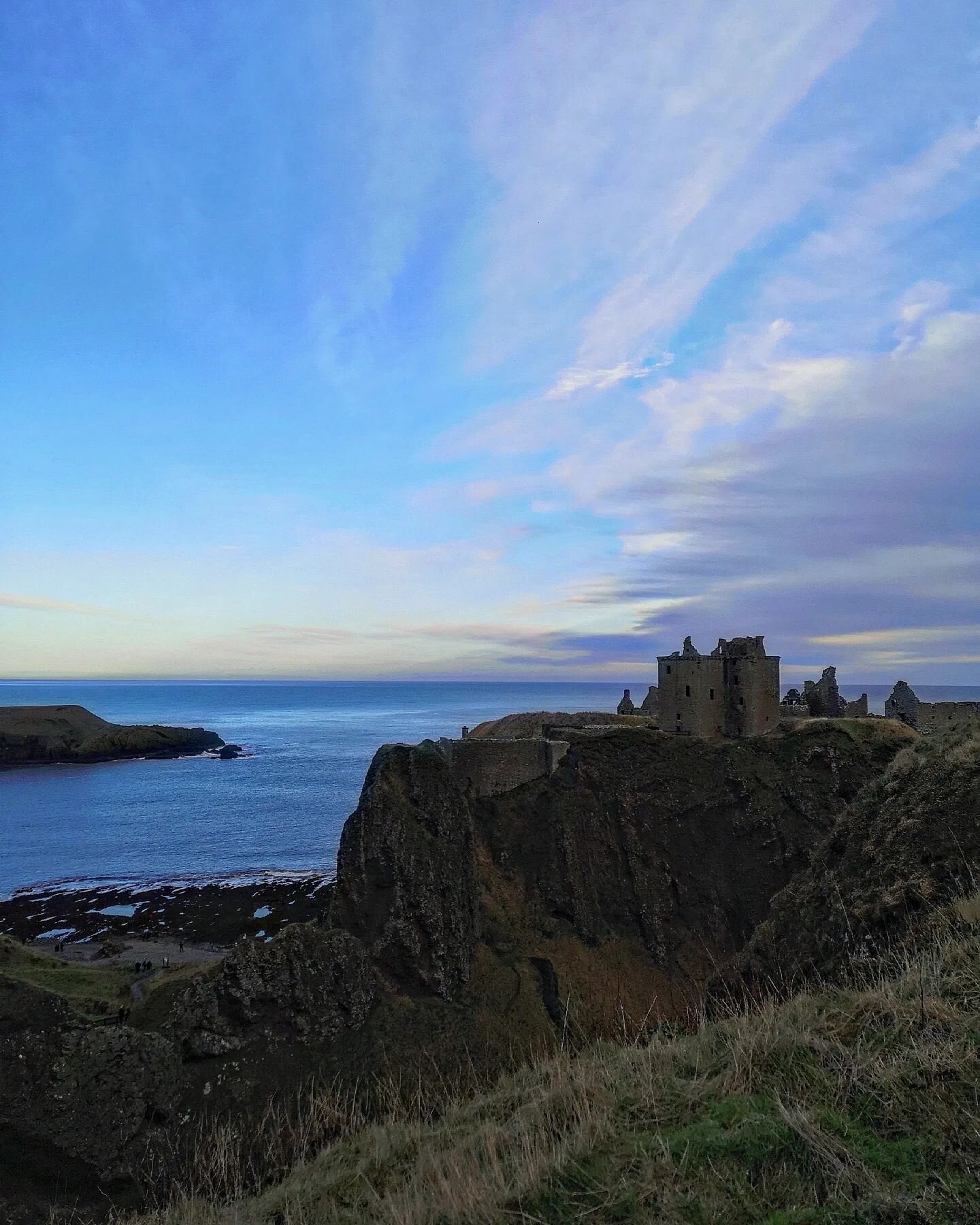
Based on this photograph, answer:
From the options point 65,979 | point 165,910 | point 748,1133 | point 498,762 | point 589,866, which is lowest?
point 165,910

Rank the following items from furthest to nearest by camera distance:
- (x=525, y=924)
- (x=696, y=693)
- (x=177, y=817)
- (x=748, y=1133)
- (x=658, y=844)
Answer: (x=177, y=817)
(x=696, y=693)
(x=658, y=844)
(x=525, y=924)
(x=748, y=1133)

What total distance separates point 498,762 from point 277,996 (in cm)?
1611

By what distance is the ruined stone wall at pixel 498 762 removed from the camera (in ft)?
113

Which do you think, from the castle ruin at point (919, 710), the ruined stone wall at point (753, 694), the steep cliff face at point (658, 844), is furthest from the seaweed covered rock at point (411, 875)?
the castle ruin at point (919, 710)

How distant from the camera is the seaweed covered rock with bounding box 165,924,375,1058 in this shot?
20.1 metres

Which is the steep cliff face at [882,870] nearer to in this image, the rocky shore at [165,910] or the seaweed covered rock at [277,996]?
the seaweed covered rock at [277,996]

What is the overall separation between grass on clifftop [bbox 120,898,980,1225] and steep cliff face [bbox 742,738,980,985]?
1.98 metres

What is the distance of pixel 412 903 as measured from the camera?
27.5 m

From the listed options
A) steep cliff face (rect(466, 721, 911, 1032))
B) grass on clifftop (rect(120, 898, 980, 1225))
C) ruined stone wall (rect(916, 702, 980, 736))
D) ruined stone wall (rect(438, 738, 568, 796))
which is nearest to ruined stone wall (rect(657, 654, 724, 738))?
steep cliff face (rect(466, 721, 911, 1032))

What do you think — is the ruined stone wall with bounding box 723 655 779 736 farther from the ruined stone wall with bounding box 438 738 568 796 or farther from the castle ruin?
the ruined stone wall with bounding box 438 738 568 796

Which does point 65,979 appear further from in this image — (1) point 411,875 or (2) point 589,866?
(2) point 589,866

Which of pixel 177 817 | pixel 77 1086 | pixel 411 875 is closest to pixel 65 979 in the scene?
pixel 77 1086

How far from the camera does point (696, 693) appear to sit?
124 feet

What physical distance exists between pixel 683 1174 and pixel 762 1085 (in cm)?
134
